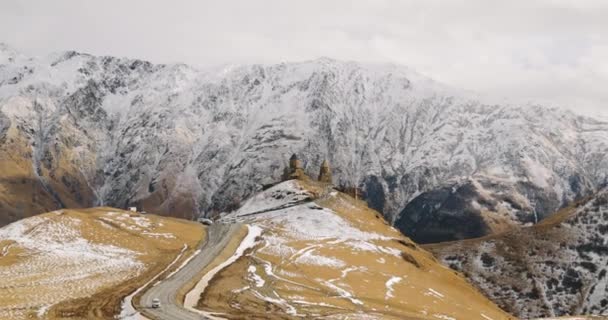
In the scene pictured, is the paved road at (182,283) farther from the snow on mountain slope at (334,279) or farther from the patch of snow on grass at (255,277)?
the patch of snow on grass at (255,277)

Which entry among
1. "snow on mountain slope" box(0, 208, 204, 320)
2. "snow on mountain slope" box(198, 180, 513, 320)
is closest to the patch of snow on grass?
"snow on mountain slope" box(198, 180, 513, 320)

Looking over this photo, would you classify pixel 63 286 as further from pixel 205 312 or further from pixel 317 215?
pixel 317 215

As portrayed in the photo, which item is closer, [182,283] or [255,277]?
[182,283]

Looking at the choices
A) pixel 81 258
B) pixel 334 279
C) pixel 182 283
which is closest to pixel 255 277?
pixel 182 283

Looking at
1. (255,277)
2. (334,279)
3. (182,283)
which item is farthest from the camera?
(334,279)

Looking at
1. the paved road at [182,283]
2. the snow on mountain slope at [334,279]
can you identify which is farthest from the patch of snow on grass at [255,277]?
the paved road at [182,283]

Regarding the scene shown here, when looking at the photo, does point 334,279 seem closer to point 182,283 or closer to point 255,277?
point 255,277

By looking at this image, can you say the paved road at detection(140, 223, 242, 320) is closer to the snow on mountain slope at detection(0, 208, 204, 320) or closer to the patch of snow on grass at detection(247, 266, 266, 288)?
the snow on mountain slope at detection(0, 208, 204, 320)

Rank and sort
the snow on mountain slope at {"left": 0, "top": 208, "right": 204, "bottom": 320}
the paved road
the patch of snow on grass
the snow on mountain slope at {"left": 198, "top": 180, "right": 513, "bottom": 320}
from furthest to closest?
the patch of snow on grass, the snow on mountain slope at {"left": 198, "top": 180, "right": 513, "bottom": 320}, the snow on mountain slope at {"left": 0, "top": 208, "right": 204, "bottom": 320}, the paved road
